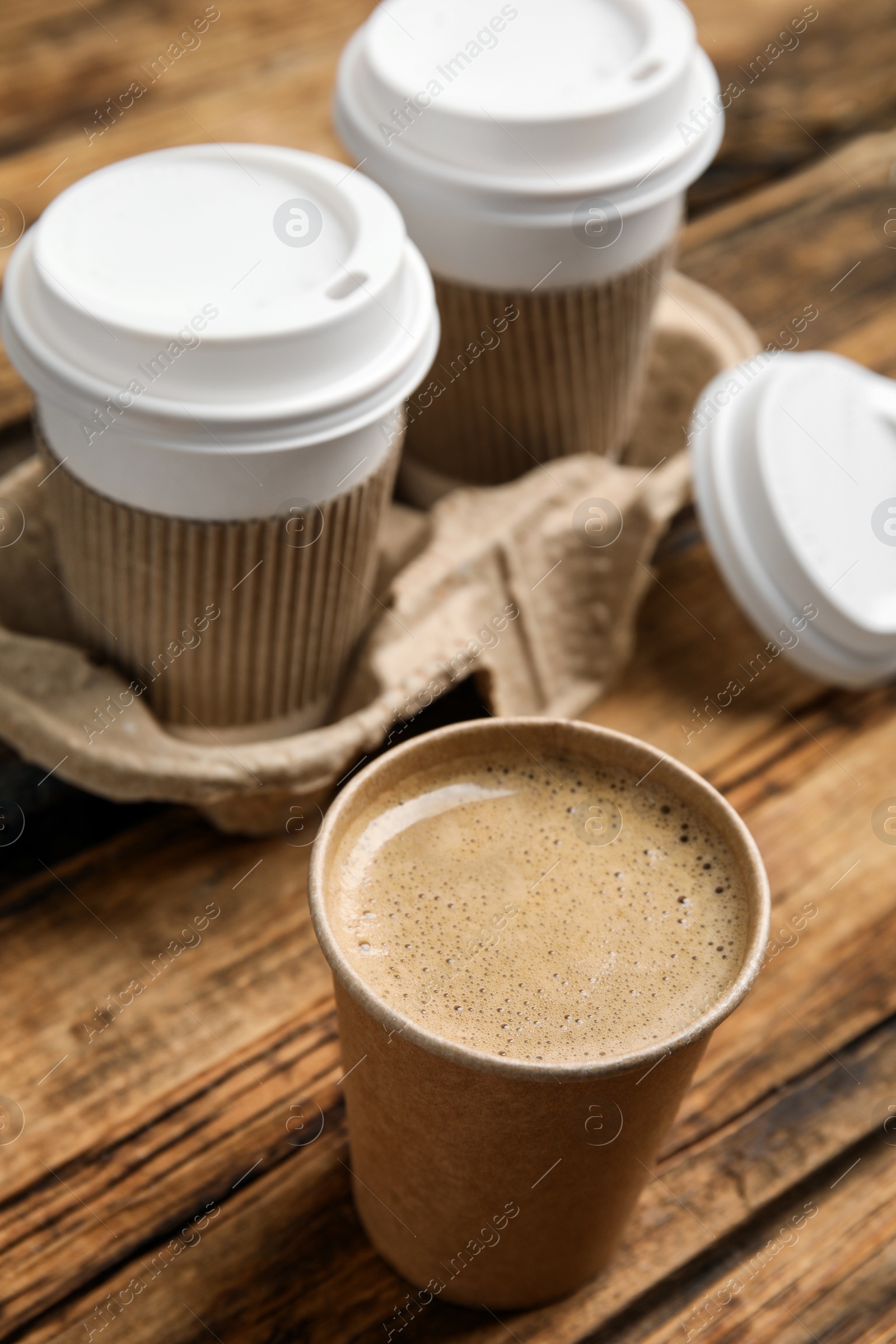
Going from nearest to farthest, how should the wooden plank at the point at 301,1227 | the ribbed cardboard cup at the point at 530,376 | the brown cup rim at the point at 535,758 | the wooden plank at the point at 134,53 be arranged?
the brown cup rim at the point at 535,758 < the wooden plank at the point at 301,1227 < the ribbed cardboard cup at the point at 530,376 < the wooden plank at the point at 134,53

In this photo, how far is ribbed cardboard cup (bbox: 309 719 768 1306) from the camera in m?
0.55

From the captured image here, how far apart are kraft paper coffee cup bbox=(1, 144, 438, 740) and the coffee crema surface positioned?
21 cm

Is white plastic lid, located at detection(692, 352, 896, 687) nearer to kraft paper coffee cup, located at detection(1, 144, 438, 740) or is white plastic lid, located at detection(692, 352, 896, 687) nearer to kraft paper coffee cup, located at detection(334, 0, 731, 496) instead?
kraft paper coffee cup, located at detection(334, 0, 731, 496)

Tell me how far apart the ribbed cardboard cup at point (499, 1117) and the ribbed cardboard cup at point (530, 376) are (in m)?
0.39

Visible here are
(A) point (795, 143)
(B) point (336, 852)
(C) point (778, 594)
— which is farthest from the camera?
(A) point (795, 143)

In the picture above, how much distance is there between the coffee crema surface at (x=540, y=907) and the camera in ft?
1.92

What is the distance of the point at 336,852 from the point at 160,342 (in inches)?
11.1

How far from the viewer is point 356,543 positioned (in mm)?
856

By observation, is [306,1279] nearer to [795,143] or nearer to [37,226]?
[37,226]

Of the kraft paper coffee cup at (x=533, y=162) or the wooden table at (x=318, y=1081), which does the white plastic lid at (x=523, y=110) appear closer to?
the kraft paper coffee cup at (x=533, y=162)

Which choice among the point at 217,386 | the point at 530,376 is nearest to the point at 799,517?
the point at 530,376

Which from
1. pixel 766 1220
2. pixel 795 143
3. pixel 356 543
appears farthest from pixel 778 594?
pixel 795 143

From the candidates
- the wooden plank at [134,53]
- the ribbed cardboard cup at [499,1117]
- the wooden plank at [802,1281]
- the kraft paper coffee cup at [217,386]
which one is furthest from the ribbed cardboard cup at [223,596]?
the wooden plank at [134,53]

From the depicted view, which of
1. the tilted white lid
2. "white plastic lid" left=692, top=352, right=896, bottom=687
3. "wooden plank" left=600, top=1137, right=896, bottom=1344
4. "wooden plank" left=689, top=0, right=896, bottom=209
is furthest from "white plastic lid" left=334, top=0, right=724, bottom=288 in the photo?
"wooden plank" left=600, top=1137, right=896, bottom=1344
